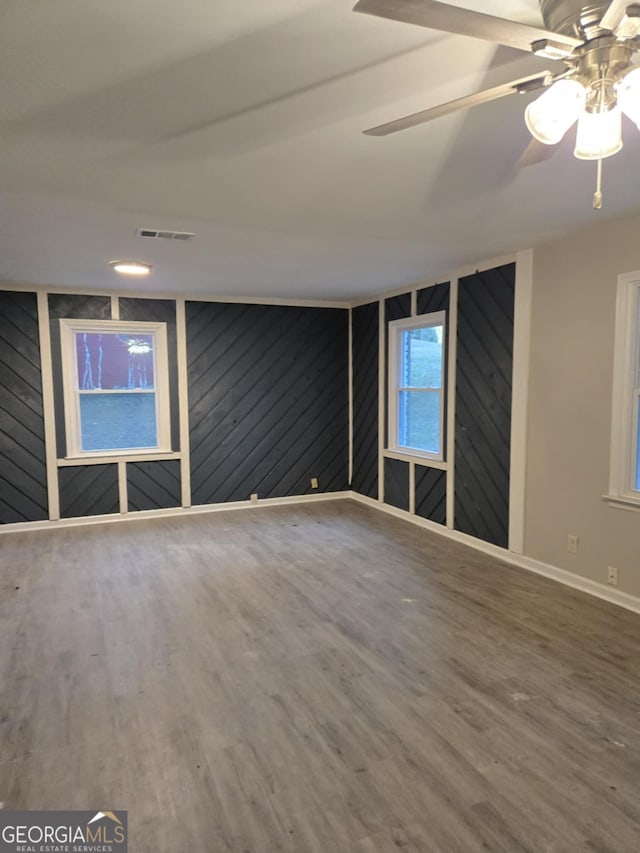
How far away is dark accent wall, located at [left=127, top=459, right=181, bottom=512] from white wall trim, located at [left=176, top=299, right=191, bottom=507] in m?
0.07

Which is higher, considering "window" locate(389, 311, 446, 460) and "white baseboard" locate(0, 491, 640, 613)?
"window" locate(389, 311, 446, 460)

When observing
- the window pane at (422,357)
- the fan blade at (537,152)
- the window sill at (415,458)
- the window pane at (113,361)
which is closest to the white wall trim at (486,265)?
the window pane at (422,357)

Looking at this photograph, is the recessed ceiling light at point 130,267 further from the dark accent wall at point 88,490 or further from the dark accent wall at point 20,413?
the dark accent wall at point 88,490

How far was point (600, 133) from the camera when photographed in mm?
1417

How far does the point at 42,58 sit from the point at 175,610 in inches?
113

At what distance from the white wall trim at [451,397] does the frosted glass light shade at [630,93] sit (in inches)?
138

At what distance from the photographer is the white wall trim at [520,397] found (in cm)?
398

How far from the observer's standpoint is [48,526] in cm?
534

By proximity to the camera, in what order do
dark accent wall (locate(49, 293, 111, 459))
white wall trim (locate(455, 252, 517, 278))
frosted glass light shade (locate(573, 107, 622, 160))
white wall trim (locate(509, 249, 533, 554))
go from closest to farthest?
1. frosted glass light shade (locate(573, 107, 622, 160))
2. white wall trim (locate(509, 249, 533, 554))
3. white wall trim (locate(455, 252, 517, 278))
4. dark accent wall (locate(49, 293, 111, 459))

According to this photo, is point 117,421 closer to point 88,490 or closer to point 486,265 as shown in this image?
point 88,490

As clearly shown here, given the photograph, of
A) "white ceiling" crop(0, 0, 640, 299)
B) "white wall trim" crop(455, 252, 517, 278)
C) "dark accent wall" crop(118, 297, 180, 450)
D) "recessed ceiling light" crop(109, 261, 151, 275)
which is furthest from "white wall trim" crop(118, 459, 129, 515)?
"white wall trim" crop(455, 252, 517, 278)

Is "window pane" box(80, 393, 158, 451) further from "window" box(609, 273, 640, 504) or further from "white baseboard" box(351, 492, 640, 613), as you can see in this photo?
"window" box(609, 273, 640, 504)

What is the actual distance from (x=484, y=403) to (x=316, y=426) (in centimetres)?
240

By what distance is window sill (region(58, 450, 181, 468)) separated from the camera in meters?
5.39
